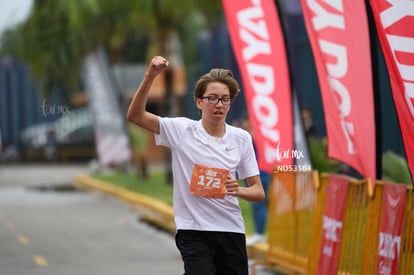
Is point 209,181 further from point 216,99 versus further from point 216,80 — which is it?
point 216,80

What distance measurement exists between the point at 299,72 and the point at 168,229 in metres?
6.26

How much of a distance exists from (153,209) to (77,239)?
375 cm

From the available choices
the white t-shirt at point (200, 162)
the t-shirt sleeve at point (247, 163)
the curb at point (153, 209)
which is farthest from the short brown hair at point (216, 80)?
the curb at point (153, 209)

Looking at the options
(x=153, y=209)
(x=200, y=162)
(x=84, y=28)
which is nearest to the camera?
(x=200, y=162)

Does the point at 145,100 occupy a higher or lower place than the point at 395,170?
higher

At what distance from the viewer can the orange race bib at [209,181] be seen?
19.8 ft

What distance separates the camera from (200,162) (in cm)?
616

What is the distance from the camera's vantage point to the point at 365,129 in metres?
8.71

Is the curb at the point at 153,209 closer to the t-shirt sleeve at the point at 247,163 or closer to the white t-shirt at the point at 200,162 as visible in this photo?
the t-shirt sleeve at the point at 247,163

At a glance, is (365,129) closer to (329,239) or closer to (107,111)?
(329,239)

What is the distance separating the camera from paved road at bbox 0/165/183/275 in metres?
11.9

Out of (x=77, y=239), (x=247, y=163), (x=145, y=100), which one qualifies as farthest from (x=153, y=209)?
(x=145, y=100)

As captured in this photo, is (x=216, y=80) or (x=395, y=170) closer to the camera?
(x=216, y=80)

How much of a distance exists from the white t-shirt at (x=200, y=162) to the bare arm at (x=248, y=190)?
88 mm
